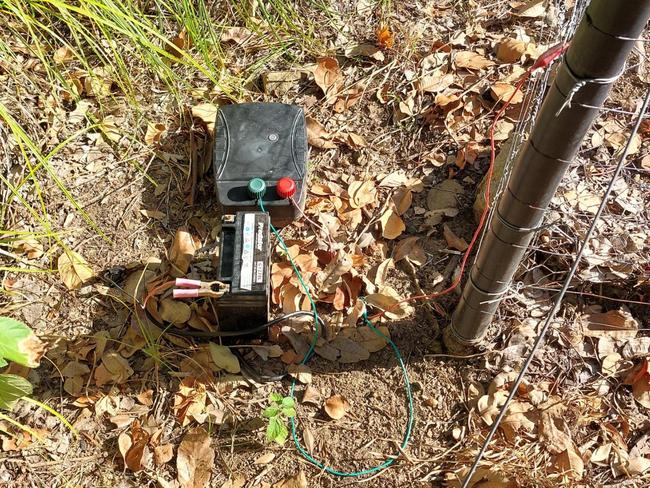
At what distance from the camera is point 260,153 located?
6.52ft

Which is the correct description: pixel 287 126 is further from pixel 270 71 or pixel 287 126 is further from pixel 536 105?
pixel 536 105

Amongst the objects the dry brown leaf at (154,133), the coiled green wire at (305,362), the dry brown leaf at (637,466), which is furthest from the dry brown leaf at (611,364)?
the dry brown leaf at (154,133)

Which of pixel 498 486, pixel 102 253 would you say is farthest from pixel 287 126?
pixel 498 486

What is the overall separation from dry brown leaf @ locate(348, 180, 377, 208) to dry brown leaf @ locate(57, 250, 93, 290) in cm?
85

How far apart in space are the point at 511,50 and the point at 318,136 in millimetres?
776

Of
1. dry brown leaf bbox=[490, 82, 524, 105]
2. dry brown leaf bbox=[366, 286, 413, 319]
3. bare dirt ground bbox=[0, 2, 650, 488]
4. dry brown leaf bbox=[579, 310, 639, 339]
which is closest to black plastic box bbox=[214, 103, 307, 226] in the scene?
bare dirt ground bbox=[0, 2, 650, 488]

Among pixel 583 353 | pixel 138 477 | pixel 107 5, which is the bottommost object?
pixel 138 477

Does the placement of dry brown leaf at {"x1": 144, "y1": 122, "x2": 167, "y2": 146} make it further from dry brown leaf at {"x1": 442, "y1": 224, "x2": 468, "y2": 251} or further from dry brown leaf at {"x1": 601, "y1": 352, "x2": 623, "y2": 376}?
dry brown leaf at {"x1": 601, "y1": 352, "x2": 623, "y2": 376}

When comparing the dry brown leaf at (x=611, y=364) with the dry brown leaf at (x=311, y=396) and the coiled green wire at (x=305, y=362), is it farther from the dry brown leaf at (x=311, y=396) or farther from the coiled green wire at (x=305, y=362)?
the dry brown leaf at (x=311, y=396)

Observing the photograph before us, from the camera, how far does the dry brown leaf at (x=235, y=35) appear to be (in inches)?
93.0

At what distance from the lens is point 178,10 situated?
216 centimetres

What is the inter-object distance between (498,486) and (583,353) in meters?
0.47

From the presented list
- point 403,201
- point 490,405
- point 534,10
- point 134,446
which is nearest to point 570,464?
point 490,405

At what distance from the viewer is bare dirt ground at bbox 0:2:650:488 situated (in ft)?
5.50
